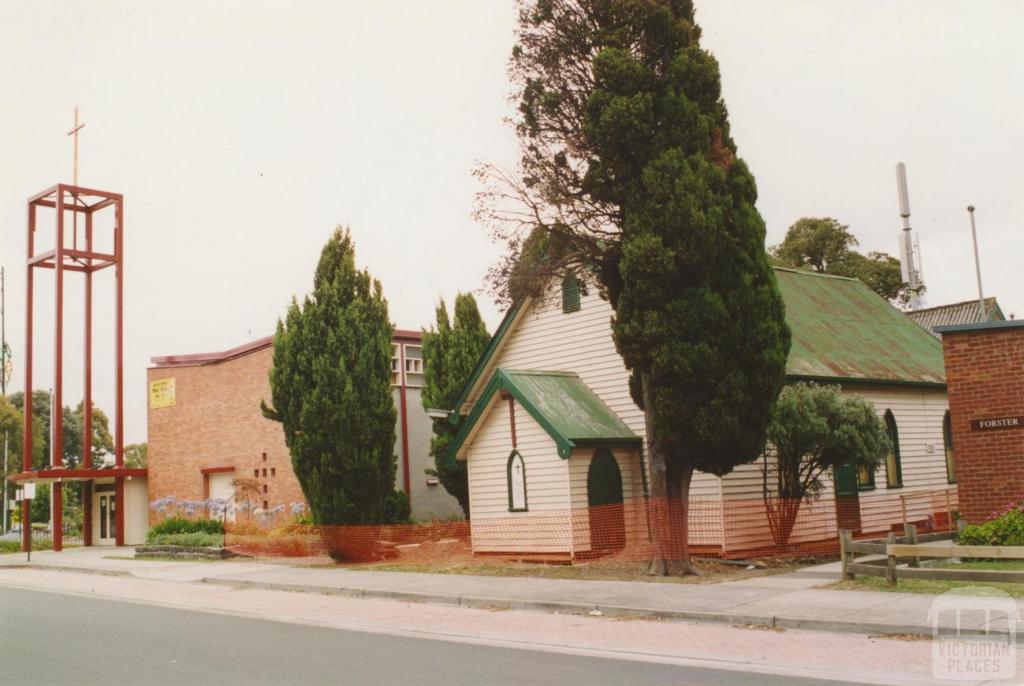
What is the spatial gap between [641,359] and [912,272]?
21.1 m

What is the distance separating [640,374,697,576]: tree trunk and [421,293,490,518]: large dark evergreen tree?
10590 mm

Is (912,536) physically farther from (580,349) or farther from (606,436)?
(580,349)

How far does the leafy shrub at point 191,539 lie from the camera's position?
27.1 metres

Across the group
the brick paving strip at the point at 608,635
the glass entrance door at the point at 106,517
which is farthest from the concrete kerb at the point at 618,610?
the glass entrance door at the point at 106,517

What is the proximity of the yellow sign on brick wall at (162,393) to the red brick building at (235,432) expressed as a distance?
0.04 metres

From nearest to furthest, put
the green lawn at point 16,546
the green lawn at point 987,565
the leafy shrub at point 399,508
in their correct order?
the green lawn at point 987,565
the leafy shrub at point 399,508
the green lawn at point 16,546

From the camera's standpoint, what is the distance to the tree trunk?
16875mm

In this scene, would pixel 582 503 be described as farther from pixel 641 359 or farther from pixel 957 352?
pixel 957 352

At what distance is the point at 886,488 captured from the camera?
2389 centimetres

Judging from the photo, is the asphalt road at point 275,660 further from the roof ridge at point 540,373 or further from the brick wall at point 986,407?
the brick wall at point 986,407

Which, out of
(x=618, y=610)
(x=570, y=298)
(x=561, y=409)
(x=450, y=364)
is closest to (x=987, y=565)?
(x=618, y=610)

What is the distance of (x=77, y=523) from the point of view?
49.1 metres

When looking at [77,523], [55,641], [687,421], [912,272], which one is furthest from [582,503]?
[77,523]

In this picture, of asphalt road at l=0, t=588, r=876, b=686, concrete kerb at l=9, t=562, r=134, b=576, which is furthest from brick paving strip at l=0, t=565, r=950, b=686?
concrete kerb at l=9, t=562, r=134, b=576
